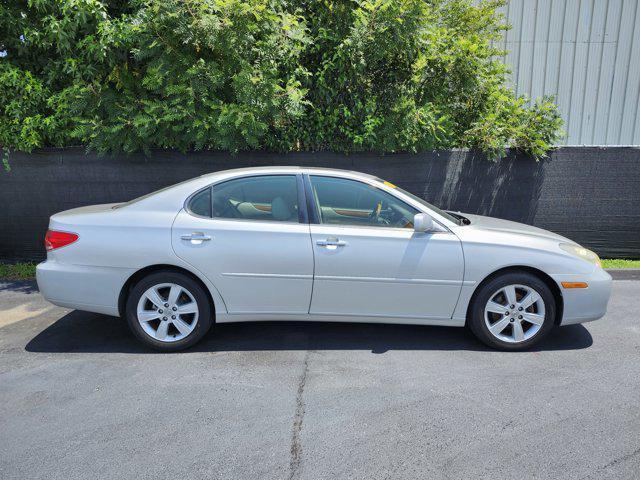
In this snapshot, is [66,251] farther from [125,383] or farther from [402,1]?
[402,1]

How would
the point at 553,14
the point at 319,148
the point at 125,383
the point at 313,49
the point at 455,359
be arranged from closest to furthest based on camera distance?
1. the point at 125,383
2. the point at 455,359
3. the point at 313,49
4. the point at 319,148
5. the point at 553,14

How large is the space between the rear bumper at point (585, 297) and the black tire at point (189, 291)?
2.89 m

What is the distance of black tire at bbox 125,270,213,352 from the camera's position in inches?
164

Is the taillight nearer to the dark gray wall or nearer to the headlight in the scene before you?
the dark gray wall

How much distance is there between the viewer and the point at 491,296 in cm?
420

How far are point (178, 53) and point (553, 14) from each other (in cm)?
678

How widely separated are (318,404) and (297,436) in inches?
15.6

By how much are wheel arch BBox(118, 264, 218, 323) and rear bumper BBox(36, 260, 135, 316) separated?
0.04 metres

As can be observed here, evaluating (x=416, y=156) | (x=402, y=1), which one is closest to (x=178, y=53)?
(x=402, y=1)

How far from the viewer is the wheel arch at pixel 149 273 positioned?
4199 mm

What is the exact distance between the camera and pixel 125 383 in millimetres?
3713

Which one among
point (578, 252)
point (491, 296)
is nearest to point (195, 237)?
point (491, 296)

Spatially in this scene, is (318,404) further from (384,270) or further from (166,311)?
(166,311)

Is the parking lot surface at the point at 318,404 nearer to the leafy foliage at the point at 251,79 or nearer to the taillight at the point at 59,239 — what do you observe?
the taillight at the point at 59,239
